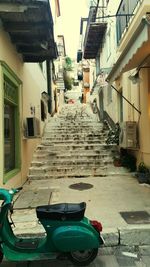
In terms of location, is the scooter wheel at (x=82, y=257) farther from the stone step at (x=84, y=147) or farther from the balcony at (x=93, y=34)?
the balcony at (x=93, y=34)

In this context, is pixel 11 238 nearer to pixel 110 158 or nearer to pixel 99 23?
pixel 110 158

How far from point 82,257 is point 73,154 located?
8.07 m

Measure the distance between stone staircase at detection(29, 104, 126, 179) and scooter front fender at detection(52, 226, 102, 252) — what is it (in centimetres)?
665

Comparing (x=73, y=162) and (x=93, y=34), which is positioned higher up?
→ (x=93, y=34)

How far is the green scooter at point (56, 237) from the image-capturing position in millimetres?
3773

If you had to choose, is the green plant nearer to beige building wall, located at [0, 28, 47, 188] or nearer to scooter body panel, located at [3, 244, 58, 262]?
beige building wall, located at [0, 28, 47, 188]

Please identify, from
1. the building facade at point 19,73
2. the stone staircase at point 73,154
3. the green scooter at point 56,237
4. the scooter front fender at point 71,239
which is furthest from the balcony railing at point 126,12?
the scooter front fender at point 71,239

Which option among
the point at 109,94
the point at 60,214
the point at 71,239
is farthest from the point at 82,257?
the point at 109,94

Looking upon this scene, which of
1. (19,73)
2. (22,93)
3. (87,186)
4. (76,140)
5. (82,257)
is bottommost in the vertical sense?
(82,257)

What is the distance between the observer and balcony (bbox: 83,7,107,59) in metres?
16.4

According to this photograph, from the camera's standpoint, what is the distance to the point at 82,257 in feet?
13.0

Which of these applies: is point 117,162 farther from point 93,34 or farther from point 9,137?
point 93,34

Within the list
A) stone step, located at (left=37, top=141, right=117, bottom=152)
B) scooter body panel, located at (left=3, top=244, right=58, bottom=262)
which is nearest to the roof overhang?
stone step, located at (left=37, top=141, right=117, bottom=152)

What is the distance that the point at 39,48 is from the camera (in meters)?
8.85
